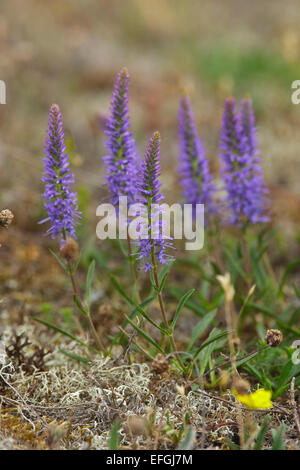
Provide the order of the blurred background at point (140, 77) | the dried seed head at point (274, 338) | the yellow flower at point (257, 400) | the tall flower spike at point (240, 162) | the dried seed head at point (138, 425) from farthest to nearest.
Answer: the blurred background at point (140, 77), the tall flower spike at point (240, 162), the dried seed head at point (274, 338), the yellow flower at point (257, 400), the dried seed head at point (138, 425)

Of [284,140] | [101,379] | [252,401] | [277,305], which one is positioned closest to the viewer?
[252,401]

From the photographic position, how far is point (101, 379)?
3.02 meters

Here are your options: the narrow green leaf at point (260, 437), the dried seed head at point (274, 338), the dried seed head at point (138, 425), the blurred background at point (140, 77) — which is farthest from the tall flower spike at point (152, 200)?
the blurred background at point (140, 77)

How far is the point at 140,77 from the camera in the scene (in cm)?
835

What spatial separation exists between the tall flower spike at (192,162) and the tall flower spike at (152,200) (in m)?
1.07

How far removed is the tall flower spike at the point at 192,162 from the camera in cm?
362

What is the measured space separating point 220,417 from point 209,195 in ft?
5.53

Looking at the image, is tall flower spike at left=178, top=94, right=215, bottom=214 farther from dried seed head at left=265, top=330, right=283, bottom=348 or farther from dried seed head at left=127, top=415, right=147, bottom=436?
dried seed head at left=127, top=415, right=147, bottom=436

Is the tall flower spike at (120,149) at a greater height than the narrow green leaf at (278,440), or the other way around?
the tall flower spike at (120,149)

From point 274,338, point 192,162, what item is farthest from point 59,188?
point 274,338

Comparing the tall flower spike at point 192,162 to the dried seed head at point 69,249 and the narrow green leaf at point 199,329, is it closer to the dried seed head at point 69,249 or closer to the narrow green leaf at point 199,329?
the narrow green leaf at point 199,329

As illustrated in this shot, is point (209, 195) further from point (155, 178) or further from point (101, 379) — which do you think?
point (101, 379)
